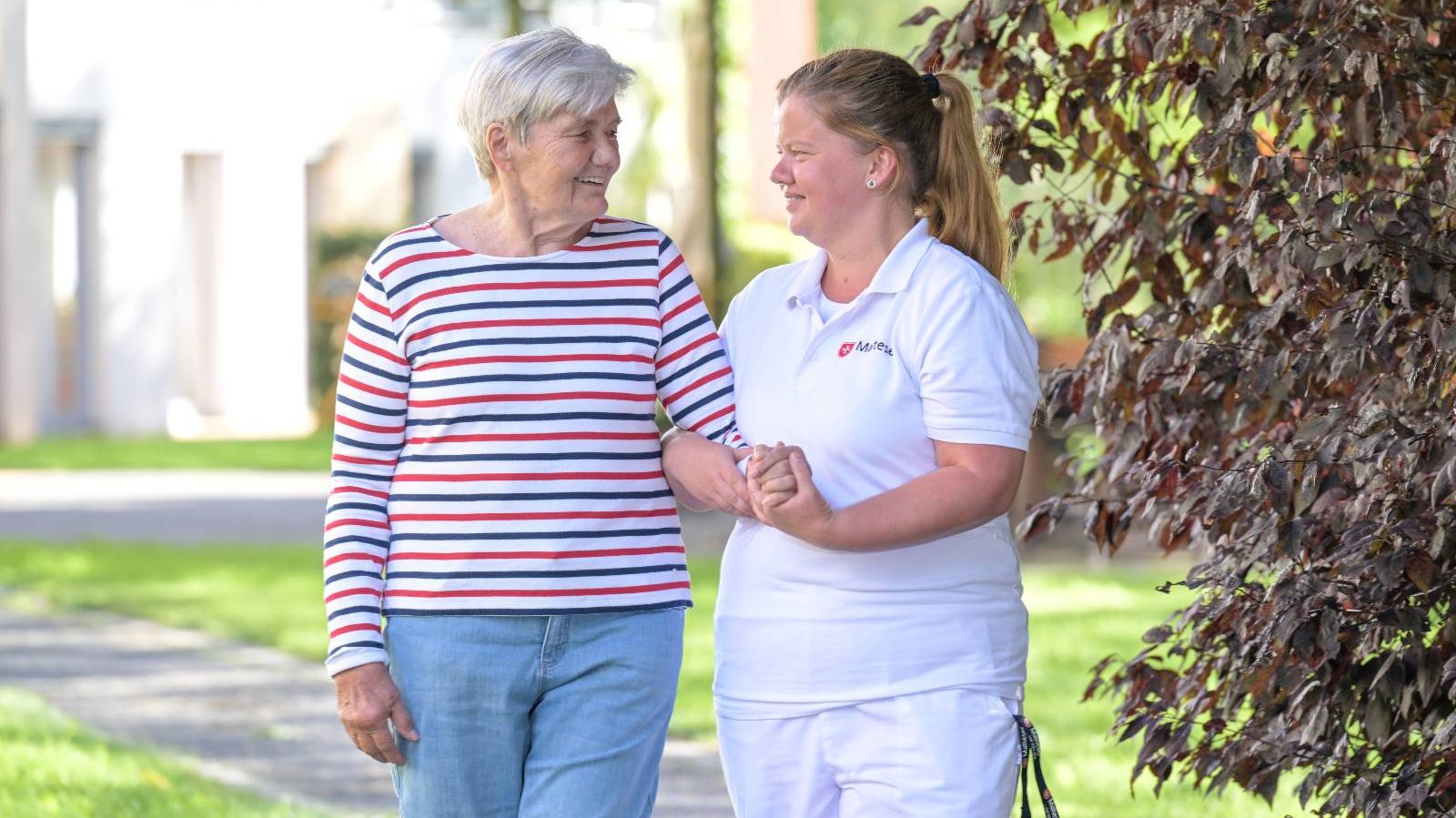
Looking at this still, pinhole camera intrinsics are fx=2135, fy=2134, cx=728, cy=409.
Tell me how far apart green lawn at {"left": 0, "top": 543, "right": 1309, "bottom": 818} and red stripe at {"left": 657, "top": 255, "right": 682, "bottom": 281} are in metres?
3.38

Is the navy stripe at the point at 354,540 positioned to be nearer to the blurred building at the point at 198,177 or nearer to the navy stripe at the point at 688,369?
the navy stripe at the point at 688,369

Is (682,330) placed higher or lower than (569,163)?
lower

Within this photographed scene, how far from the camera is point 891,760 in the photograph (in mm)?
3227

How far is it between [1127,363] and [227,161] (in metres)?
20.9

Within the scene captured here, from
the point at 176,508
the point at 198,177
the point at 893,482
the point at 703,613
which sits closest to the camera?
the point at 893,482

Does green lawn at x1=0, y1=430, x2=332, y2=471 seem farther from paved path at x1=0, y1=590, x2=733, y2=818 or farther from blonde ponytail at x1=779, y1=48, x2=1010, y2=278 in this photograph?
blonde ponytail at x1=779, y1=48, x2=1010, y2=278

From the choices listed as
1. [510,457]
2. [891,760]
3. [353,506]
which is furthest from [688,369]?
[891,760]

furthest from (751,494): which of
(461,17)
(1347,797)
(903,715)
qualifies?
(461,17)

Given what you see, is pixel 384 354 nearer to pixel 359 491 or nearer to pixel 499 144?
pixel 359 491

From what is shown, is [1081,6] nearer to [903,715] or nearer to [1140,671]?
[1140,671]

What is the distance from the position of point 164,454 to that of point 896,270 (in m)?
18.5

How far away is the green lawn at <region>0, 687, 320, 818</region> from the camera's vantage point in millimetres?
6207

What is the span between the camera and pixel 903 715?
3.22 meters

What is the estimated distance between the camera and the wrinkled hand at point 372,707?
329 cm
